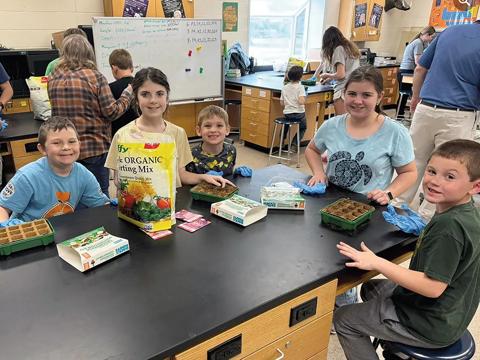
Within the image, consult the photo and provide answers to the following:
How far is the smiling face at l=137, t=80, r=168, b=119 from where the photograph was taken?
165cm

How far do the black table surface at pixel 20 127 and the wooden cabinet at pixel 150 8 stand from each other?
1641mm

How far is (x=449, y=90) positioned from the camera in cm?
264

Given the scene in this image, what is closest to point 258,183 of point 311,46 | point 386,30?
point 311,46

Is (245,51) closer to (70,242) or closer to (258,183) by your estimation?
(258,183)

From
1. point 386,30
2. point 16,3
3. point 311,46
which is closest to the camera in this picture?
point 16,3

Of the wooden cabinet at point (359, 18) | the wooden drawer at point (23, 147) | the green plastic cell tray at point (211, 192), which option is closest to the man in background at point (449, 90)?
the green plastic cell tray at point (211, 192)

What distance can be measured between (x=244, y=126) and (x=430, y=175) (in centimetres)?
388

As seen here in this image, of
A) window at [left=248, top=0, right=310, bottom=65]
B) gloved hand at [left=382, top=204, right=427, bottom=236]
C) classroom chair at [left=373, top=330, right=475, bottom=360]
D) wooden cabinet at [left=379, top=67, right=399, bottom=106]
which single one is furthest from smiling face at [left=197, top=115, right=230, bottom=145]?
wooden cabinet at [left=379, top=67, right=399, bottom=106]

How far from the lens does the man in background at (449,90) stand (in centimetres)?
252

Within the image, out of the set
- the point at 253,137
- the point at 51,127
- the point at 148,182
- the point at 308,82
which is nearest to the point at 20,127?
the point at 51,127

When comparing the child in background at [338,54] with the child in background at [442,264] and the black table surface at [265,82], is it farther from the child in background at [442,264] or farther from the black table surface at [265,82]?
the child in background at [442,264]

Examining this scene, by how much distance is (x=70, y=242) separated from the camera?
3.50 ft

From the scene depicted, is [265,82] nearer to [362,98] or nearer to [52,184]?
[362,98]

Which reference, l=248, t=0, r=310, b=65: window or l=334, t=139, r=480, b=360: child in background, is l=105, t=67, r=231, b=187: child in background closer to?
l=334, t=139, r=480, b=360: child in background
